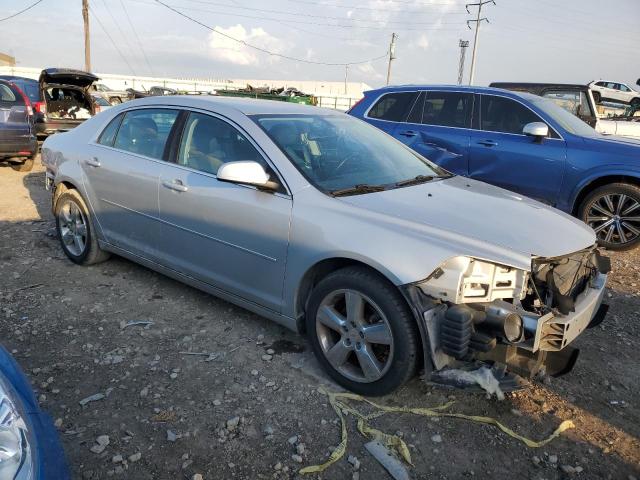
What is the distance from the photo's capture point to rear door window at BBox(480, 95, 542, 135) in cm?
616

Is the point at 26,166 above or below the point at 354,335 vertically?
below

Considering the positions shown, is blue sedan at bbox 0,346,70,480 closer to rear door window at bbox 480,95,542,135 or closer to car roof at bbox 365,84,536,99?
rear door window at bbox 480,95,542,135

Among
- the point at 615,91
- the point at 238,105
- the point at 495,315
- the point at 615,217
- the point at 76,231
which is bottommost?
the point at 76,231

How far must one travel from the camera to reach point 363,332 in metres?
2.83

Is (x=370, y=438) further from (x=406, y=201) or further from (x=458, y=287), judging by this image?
(x=406, y=201)

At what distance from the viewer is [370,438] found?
103 inches

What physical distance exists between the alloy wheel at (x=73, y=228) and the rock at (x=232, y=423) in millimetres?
2755

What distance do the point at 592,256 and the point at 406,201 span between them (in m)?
1.21

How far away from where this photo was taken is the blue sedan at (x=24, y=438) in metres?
1.46

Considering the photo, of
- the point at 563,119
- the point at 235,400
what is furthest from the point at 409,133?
the point at 235,400

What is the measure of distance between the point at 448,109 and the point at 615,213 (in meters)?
2.35

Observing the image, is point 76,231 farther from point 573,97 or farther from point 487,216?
point 573,97

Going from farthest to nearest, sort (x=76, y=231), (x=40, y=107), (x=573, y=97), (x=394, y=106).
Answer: (x=40, y=107) < (x=573, y=97) < (x=394, y=106) < (x=76, y=231)

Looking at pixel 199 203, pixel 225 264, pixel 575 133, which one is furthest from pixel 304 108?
pixel 575 133
